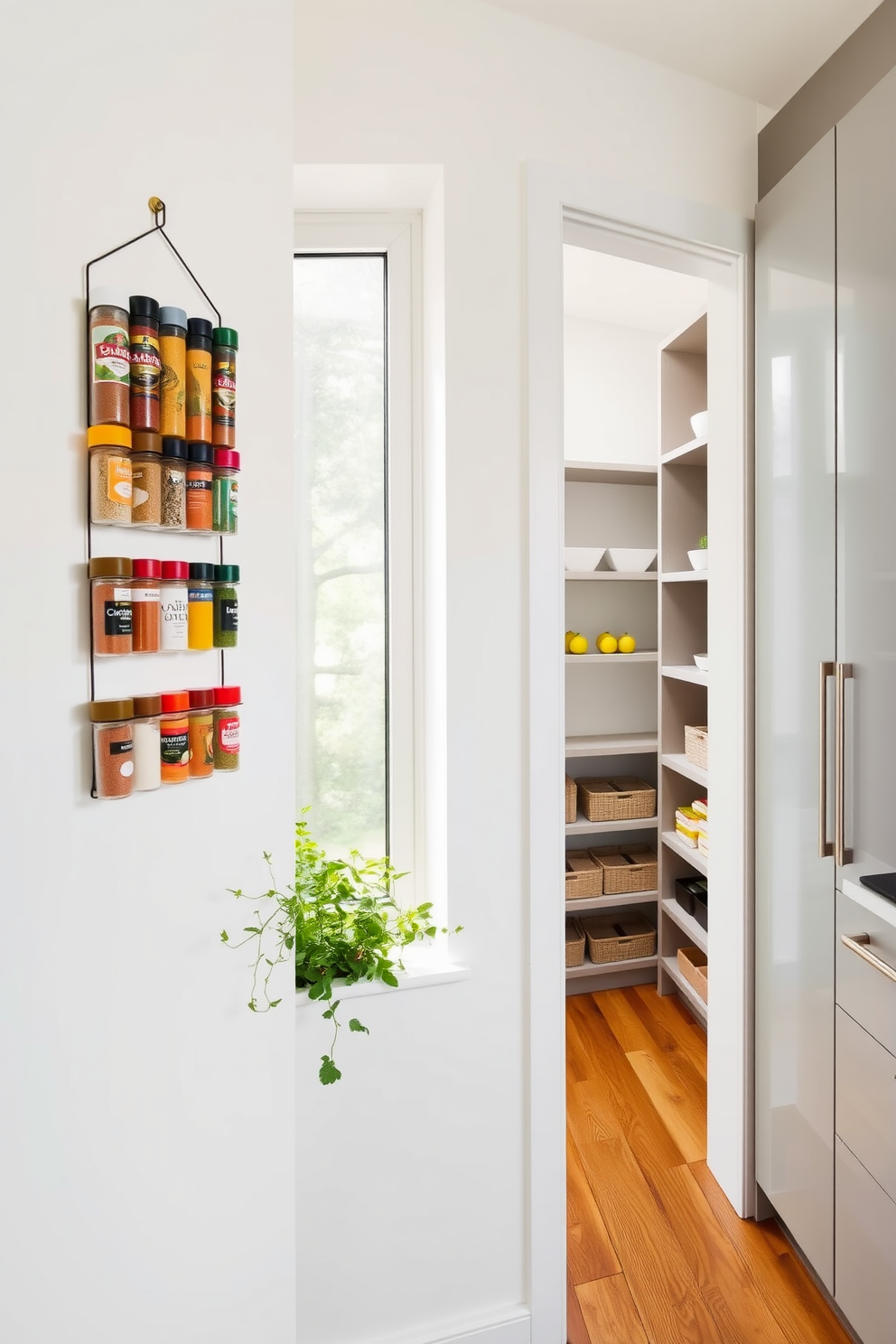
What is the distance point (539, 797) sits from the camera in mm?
1392

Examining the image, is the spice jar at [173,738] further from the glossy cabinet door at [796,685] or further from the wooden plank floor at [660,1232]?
the wooden plank floor at [660,1232]

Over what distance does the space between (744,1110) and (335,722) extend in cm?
135

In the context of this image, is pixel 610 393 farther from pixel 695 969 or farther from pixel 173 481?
pixel 173 481

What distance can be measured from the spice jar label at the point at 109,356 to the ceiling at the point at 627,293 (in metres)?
1.93

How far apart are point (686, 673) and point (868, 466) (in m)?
1.24

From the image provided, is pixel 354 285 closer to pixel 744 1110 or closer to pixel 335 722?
pixel 335 722

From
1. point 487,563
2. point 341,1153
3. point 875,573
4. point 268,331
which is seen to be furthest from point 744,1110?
point 268,331

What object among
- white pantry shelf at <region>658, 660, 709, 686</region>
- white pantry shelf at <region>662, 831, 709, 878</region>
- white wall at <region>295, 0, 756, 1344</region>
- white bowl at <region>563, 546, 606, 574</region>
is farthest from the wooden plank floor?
white bowl at <region>563, 546, 606, 574</region>

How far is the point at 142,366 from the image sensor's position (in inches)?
33.8

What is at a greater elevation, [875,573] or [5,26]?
[5,26]

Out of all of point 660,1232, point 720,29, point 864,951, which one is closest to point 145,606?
point 864,951

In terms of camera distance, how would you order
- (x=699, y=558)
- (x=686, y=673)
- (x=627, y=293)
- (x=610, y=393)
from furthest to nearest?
(x=610, y=393), (x=627, y=293), (x=686, y=673), (x=699, y=558)

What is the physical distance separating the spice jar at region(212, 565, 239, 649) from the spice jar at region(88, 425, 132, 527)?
0.15 metres

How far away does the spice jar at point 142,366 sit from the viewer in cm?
86
